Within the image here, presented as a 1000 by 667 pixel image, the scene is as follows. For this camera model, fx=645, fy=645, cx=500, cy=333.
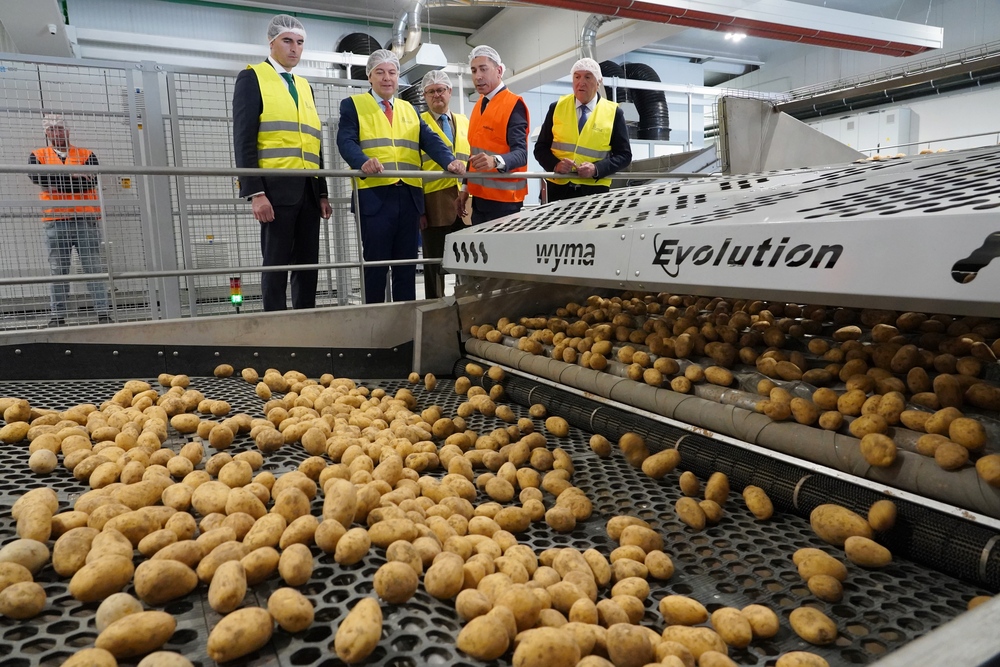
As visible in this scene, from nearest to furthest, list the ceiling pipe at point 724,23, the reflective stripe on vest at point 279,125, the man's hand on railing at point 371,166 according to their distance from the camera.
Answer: the man's hand on railing at point 371,166 → the reflective stripe on vest at point 279,125 → the ceiling pipe at point 724,23

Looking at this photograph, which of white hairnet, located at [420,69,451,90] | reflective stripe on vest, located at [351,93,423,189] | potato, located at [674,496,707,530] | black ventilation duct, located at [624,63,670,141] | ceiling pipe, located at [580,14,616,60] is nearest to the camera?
potato, located at [674,496,707,530]

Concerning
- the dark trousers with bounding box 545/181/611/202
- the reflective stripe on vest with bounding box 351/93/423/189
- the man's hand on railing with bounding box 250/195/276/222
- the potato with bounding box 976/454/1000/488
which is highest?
the reflective stripe on vest with bounding box 351/93/423/189

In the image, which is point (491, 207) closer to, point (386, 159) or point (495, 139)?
point (495, 139)

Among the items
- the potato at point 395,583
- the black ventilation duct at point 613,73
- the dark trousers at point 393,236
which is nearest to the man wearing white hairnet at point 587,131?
the dark trousers at point 393,236

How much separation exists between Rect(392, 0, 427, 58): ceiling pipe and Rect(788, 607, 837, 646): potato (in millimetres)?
6449

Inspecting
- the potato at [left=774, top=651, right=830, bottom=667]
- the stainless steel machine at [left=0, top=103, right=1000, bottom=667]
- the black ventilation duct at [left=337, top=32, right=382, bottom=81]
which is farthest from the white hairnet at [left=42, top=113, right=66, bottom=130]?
the potato at [left=774, top=651, right=830, bottom=667]

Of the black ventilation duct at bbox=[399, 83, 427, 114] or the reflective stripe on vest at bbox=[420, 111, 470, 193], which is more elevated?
the black ventilation duct at bbox=[399, 83, 427, 114]

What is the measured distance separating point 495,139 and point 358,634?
9.24 ft

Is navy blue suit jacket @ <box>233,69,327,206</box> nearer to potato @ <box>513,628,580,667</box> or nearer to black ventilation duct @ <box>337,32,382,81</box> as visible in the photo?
potato @ <box>513,628,580,667</box>

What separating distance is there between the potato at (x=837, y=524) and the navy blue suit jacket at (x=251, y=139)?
2.21 metres

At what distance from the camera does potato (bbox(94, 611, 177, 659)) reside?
2.26 ft

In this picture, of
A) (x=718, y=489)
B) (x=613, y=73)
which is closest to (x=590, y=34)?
(x=613, y=73)

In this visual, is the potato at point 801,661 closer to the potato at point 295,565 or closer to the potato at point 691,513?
the potato at point 691,513

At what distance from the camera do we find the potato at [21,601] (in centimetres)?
75
